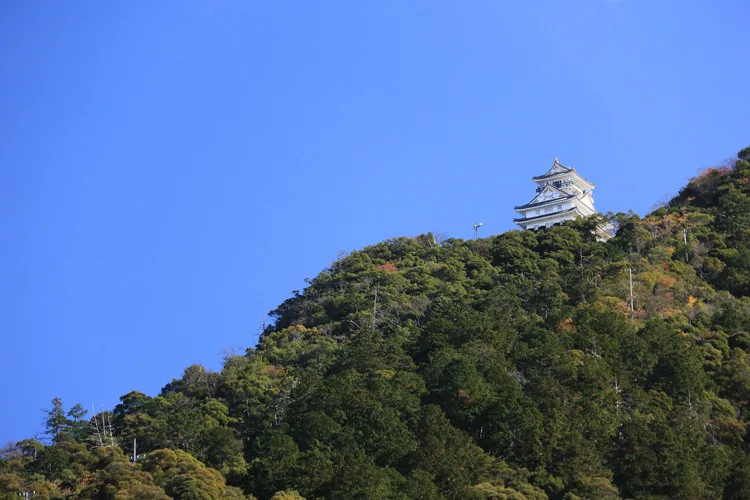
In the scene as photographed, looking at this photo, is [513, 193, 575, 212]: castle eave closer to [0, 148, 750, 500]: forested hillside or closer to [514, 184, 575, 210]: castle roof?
[514, 184, 575, 210]: castle roof

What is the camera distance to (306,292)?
158ft

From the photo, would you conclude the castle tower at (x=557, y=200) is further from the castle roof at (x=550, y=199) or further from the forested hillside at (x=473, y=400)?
the forested hillside at (x=473, y=400)

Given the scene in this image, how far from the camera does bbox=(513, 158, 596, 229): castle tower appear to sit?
58.3 meters

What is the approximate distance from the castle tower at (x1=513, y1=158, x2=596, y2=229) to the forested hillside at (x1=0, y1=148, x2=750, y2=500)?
12297 millimetres

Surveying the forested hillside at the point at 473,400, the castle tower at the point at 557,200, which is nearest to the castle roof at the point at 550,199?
the castle tower at the point at 557,200

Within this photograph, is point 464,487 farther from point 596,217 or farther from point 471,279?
point 596,217

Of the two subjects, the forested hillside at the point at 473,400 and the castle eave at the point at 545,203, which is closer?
the forested hillside at the point at 473,400

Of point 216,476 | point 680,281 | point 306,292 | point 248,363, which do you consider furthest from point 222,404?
point 680,281

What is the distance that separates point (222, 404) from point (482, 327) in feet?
28.2

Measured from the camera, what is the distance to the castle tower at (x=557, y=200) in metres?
58.3

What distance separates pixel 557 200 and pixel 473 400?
2936 centimetres

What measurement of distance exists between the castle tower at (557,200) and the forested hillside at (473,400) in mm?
12297

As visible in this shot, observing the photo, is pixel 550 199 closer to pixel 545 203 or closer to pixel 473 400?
pixel 545 203

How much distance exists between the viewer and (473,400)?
30891mm
